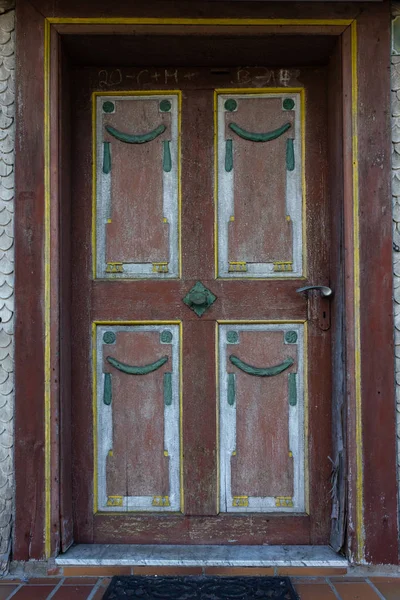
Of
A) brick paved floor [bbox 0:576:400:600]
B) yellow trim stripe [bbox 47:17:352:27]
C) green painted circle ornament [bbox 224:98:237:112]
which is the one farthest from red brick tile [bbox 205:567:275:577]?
yellow trim stripe [bbox 47:17:352:27]

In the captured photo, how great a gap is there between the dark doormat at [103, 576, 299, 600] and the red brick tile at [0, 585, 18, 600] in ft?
1.45

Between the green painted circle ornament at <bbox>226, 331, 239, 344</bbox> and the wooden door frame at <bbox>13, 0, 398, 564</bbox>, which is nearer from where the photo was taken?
the wooden door frame at <bbox>13, 0, 398, 564</bbox>

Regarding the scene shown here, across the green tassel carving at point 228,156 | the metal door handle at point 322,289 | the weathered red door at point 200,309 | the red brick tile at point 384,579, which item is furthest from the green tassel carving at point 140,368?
the red brick tile at point 384,579

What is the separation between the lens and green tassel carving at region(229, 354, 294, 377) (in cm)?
295

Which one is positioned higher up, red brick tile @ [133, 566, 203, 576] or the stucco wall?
the stucco wall

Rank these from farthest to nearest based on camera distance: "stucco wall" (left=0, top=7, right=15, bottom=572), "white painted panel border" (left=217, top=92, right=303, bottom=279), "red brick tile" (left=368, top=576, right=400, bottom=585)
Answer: "white painted panel border" (left=217, top=92, right=303, bottom=279), "stucco wall" (left=0, top=7, right=15, bottom=572), "red brick tile" (left=368, top=576, right=400, bottom=585)

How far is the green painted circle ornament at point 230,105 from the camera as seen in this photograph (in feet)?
9.94

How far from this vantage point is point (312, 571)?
2703 mm

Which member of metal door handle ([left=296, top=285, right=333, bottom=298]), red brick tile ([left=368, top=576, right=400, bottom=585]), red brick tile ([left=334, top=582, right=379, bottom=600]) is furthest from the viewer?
metal door handle ([left=296, top=285, right=333, bottom=298])

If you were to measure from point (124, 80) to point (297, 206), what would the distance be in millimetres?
1161

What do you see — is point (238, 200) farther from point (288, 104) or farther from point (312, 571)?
point (312, 571)

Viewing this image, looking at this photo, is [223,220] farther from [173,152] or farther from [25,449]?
[25,449]

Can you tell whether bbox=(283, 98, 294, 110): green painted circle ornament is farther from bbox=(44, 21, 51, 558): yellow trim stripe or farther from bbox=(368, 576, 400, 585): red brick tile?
bbox=(368, 576, 400, 585): red brick tile

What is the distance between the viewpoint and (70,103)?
3.00m
